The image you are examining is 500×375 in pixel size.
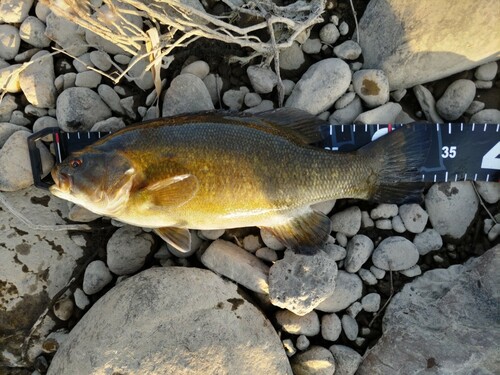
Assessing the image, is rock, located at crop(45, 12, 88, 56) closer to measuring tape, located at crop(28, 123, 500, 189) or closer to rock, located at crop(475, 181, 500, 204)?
measuring tape, located at crop(28, 123, 500, 189)

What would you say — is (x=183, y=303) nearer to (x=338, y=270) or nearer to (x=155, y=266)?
(x=155, y=266)

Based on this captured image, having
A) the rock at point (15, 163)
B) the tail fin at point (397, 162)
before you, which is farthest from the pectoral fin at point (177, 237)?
the tail fin at point (397, 162)

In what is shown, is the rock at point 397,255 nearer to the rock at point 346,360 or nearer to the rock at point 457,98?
the rock at point 346,360

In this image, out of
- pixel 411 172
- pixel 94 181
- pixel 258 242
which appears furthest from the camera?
pixel 258 242

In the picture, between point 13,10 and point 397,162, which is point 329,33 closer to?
point 397,162

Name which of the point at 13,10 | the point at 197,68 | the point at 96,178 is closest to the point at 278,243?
the point at 96,178

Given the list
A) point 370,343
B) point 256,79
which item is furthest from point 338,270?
point 256,79
